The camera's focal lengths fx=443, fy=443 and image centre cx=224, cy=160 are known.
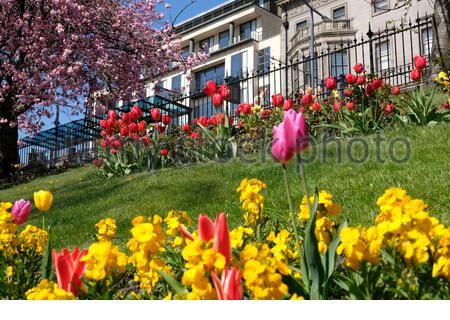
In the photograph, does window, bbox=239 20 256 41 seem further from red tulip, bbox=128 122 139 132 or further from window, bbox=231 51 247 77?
red tulip, bbox=128 122 139 132

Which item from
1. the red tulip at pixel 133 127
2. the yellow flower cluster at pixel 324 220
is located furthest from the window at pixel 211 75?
the yellow flower cluster at pixel 324 220

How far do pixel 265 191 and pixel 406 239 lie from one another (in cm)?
362

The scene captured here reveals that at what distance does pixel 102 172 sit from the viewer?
31.9 feet

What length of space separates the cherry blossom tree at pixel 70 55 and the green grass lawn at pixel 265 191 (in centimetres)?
772

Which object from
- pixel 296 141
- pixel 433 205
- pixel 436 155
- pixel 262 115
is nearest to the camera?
pixel 296 141

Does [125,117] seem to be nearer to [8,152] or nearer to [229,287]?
[229,287]

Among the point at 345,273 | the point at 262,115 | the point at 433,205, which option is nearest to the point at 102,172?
the point at 262,115

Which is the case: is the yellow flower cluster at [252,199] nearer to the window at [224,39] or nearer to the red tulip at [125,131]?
the red tulip at [125,131]

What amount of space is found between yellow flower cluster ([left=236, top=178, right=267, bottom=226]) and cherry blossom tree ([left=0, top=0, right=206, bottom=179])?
41.9 ft

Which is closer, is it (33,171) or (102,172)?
(102,172)

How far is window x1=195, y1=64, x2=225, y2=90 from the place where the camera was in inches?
1694

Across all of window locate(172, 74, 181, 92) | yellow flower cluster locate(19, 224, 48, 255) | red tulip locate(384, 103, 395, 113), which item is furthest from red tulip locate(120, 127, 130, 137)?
window locate(172, 74, 181, 92)

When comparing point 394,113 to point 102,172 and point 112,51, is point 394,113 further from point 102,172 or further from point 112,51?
point 112,51
